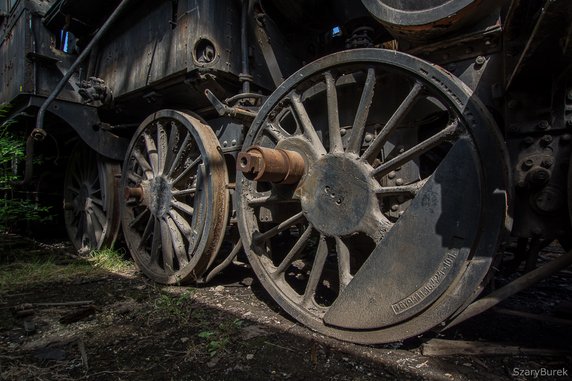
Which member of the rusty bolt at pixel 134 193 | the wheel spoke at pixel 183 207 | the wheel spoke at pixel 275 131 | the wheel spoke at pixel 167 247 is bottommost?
the wheel spoke at pixel 167 247

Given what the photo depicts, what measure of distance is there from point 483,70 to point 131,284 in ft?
11.8

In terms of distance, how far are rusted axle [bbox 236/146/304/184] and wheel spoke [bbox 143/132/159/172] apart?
1837mm

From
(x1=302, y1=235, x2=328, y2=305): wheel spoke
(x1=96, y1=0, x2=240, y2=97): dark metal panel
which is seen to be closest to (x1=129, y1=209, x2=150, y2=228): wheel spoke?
(x1=96, y1=0, x2=240, y2=97): dark metal panel

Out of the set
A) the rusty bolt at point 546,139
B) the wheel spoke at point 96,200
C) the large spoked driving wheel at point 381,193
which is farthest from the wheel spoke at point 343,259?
the wheel spoke at point 96,200

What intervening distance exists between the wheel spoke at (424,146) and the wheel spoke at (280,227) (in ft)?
2.17

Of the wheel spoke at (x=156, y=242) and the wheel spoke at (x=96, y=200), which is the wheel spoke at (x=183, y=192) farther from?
the wheel spoke at (x=96, y=200)

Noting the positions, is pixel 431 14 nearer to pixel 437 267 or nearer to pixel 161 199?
pixel 437 267

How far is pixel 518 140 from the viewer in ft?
6.77

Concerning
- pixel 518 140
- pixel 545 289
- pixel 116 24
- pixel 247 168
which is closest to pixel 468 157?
pixel 518 140

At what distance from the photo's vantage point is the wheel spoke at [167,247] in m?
3.67

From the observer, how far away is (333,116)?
8.41 feet

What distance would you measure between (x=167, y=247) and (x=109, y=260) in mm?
1405

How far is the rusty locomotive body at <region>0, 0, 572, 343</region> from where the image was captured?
196 cm

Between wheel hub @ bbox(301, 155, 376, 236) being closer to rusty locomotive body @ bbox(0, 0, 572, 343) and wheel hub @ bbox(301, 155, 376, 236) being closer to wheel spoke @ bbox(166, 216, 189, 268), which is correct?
rusty locomotive body @ bbox(0, 0, 572, 343)
